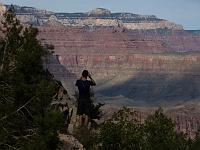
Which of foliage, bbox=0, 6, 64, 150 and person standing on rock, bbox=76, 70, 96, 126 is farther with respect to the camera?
person standing on rock, bbox=76, 70, 96, 126

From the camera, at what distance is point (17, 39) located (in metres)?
19.3

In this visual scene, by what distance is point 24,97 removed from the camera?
711 inches

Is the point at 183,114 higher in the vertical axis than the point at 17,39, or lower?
lower

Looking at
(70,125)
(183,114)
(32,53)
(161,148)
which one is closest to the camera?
(32,53)

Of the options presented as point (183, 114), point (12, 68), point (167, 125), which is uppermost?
point (12, 68)

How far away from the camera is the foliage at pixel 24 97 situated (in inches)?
671

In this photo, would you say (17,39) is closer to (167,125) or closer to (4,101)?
(4,101)

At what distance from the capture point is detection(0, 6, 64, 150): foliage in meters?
17.0

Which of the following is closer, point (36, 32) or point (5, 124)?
point (5, 124)

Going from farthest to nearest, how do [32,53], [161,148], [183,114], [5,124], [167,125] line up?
[183,114] < [167,125] < [161,148] < [32,53] < [5,124]

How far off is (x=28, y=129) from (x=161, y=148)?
19.7ft

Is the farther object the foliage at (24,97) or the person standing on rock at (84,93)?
the person standing on rock at (84,93)

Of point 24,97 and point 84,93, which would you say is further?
point 84,93

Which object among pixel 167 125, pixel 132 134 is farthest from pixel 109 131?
pixel 167 125
